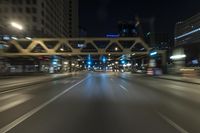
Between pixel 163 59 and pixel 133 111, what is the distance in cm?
6701

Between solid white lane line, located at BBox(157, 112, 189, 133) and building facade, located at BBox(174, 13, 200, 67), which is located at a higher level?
building facade, located at BBox(174, 13, 200, 67)

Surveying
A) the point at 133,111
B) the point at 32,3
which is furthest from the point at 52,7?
the point at 133,111

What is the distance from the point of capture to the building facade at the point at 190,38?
114988mm

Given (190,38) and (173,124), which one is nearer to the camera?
(173,124)

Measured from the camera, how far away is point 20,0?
125812 mm

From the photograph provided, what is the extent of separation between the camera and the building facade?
11499 cm

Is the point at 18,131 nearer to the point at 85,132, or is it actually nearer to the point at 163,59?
the point at 85,132

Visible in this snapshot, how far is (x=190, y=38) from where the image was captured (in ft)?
523

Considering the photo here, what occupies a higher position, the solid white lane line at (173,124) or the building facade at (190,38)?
the building facade at (190,38)

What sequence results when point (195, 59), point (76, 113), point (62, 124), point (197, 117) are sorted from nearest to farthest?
1. point (62, 124)
2. point (197, 117)
3. point (76, 113)
4. point (195, 59)

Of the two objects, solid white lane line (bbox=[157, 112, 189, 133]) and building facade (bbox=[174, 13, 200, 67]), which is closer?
solid white lane line (bbox=[157, 112, 189, 133])

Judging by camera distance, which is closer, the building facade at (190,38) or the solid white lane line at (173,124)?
the solid white lane line at (173,124)

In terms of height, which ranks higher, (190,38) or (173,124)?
(190,38)

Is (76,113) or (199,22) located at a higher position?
(199,22)
